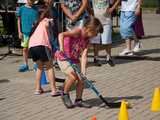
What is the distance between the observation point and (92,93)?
788 cm

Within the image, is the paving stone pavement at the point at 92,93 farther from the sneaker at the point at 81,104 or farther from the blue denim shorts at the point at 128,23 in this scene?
the blue denim shorts at the point at 128,23

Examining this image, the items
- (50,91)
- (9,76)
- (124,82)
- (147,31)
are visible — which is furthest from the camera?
(147,31)

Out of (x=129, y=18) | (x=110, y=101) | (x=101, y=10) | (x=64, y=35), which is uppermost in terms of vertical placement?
(x=101, y=10)

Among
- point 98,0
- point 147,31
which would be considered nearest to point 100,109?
point 98,0

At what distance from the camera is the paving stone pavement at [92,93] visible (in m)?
6.69

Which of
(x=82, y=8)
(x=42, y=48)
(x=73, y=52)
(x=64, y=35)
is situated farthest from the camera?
(x=82, y=8)

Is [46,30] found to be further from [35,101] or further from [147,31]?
[147,31]

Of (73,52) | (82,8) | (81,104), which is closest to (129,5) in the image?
(82,8)

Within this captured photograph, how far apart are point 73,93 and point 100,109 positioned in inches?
41.4

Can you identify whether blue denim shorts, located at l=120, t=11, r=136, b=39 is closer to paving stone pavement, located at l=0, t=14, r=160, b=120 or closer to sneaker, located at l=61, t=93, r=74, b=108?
paving stone pavement, located at l=0, t=14, r=160, b=120

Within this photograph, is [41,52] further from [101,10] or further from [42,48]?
[101,10]

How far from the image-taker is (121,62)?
10797 mm

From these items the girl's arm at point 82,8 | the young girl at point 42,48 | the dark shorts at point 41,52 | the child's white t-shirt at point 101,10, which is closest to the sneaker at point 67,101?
the young girl at point 42,48

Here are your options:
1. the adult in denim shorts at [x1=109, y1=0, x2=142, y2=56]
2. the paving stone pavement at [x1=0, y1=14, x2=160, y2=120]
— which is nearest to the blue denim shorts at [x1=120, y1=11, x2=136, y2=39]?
→ the adult in denim shorts at [x1=109, y1=0, x2=142, y2=56]
